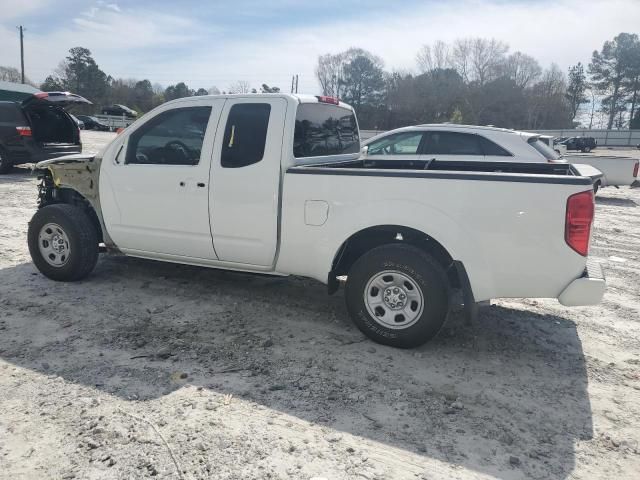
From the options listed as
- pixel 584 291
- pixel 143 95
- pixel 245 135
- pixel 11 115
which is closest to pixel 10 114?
pixel 11 115

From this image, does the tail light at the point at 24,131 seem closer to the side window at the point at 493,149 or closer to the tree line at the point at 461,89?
the side window at the point at 493,149

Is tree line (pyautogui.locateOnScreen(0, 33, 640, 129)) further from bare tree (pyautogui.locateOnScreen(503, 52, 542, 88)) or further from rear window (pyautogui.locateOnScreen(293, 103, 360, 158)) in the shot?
rear window (pyautogui.locateOnScreen(293, 103, 360, 158))

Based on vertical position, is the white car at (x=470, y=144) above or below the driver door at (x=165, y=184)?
above

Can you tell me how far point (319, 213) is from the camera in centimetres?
407

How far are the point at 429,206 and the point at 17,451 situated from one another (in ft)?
9.82

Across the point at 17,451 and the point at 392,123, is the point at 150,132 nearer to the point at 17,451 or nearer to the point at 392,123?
the point at 17,451

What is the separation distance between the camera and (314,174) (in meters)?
4.04

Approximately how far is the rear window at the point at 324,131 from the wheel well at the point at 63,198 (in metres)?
2.43

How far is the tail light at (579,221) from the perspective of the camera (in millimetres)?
3352

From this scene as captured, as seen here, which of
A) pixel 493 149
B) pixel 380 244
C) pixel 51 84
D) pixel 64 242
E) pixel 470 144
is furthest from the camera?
pixel 51 84

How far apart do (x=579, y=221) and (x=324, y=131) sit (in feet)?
8.38

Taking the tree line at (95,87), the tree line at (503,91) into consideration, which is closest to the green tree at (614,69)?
the tree line at (503,91)

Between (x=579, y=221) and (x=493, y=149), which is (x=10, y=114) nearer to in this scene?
(x=493, y=149)

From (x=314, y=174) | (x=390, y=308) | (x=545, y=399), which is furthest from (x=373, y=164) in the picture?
(x=545, y=399)
